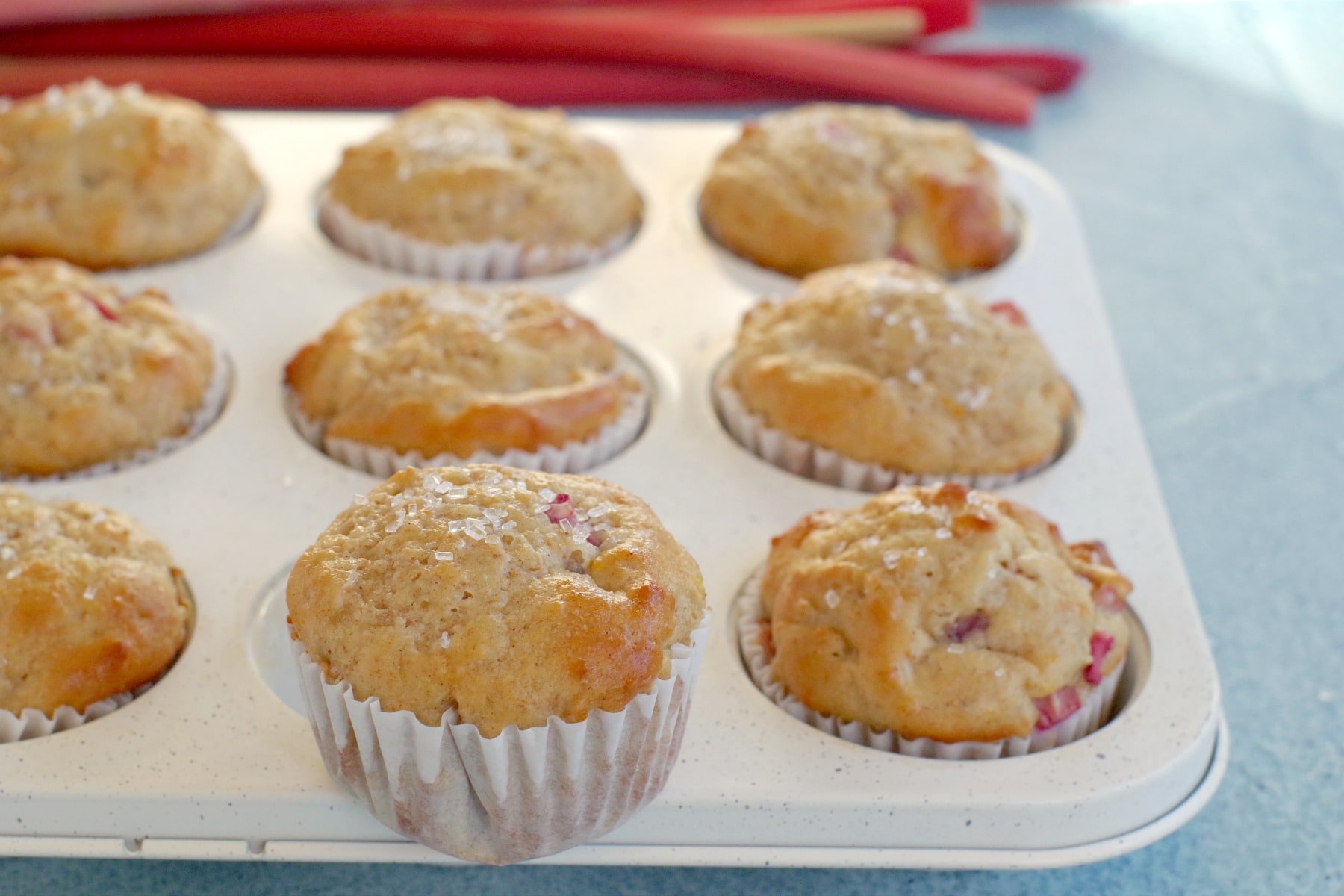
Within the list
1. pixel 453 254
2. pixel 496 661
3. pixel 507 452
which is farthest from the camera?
pixel 453 254

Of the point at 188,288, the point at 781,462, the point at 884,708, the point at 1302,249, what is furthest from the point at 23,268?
Answer: the point at 1302,249

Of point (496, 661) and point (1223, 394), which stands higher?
point (496, 661)

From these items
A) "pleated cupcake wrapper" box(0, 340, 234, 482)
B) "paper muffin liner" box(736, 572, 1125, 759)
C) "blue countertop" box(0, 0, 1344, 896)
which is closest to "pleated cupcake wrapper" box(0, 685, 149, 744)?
"blue countertop" box(0, 0, 1344, 896)

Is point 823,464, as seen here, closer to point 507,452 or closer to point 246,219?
point 507,452

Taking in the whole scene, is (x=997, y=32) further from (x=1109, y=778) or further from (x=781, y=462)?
(x=1109, y=778)

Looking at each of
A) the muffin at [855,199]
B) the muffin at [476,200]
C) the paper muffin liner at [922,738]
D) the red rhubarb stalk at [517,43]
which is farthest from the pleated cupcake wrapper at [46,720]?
the red rhubarb stalk at [517,43]

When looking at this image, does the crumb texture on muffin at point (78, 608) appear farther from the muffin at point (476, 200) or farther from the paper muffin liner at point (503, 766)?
the muffin at point (476, 200)

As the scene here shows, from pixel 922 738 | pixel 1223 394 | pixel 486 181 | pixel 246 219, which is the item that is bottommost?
pixel 1223 394

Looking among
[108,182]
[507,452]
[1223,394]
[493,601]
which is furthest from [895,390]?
[108,182]

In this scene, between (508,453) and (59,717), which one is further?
(508,453)
